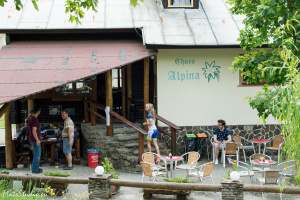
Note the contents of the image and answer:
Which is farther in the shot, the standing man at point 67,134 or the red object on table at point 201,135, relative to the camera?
the red object on table at point 201,135

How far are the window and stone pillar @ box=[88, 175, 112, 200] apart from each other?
28.1 feet

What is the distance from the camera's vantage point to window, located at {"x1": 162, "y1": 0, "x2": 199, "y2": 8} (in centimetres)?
1870

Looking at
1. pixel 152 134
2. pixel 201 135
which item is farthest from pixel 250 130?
pixel 152 134

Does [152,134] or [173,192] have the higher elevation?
[152,134]

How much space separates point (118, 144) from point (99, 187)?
3505mm

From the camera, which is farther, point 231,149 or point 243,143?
point 243,143

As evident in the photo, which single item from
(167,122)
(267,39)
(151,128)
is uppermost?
(267,39)

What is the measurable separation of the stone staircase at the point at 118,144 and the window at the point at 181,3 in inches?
193

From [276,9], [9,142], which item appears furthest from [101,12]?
[276,9]

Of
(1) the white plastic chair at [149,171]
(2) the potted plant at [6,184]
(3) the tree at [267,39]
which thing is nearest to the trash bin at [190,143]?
(1) the white plastic chair at [149,171]

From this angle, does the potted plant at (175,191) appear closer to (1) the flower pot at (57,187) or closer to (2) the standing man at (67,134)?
(1) the flower pot at (57,187)

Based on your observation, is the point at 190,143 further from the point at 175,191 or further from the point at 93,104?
the point at 175,191

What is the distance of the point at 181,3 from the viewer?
18.8 m

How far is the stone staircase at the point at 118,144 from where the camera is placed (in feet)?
49.8
